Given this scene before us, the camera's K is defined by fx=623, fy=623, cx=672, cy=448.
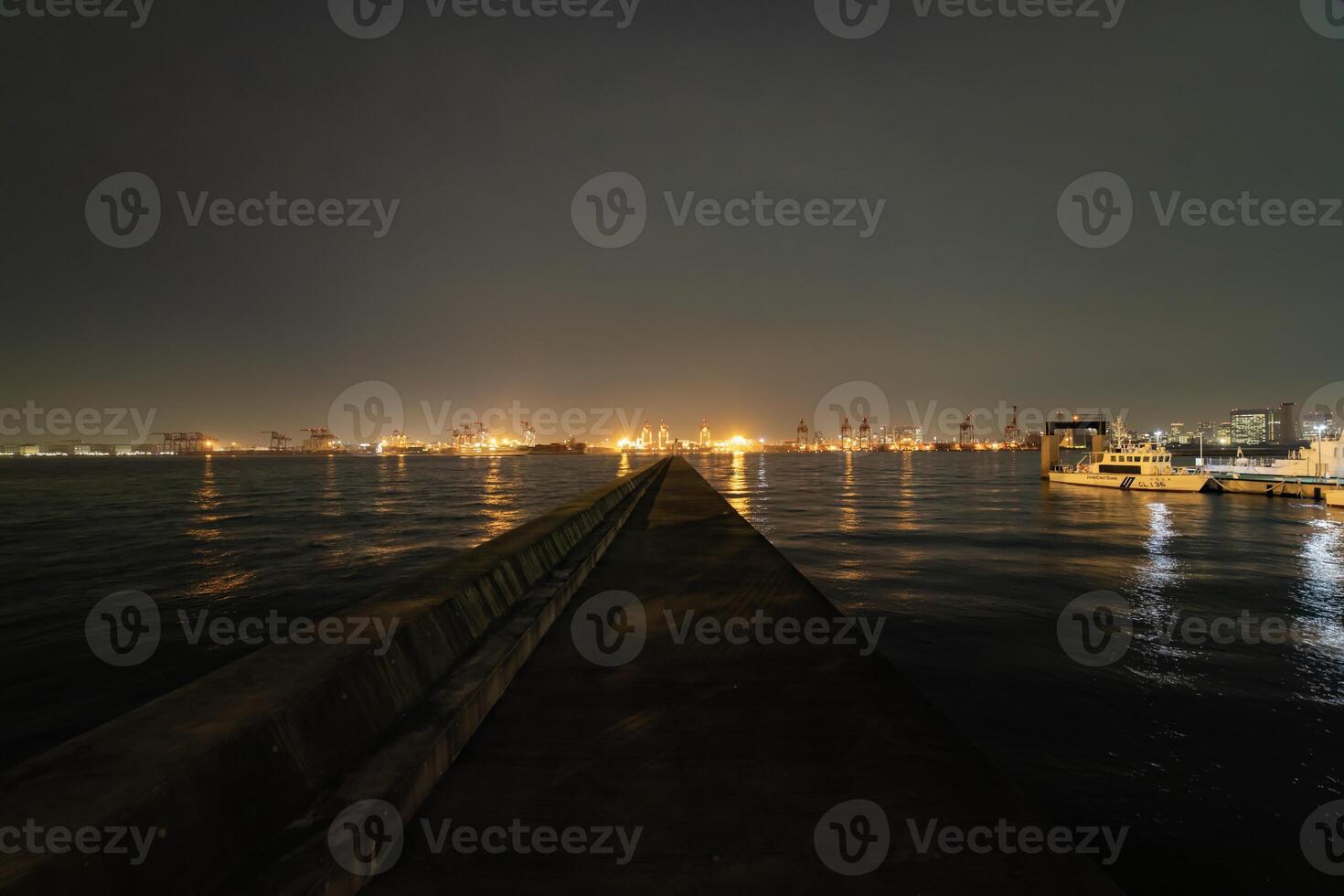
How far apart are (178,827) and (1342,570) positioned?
99.5 ft

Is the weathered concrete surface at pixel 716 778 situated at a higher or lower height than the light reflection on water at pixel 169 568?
higher

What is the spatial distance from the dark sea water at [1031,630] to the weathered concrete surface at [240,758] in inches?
184

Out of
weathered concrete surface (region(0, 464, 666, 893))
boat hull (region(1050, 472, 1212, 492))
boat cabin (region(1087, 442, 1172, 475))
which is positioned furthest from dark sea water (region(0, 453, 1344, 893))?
boat cabin (region(1087, 442, 1172, 475))

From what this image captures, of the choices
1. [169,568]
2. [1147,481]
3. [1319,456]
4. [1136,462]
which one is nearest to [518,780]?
[169,568]

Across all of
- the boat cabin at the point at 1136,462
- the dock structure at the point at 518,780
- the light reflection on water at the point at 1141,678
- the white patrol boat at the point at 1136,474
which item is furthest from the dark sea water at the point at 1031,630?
the boat cabin at the point at 1136,462

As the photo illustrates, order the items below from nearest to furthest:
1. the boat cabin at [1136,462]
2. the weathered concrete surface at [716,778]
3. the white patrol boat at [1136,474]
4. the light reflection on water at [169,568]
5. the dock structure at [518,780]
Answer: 1. the dock structure at [518,780]
2. the weathered concrete surface at [716,778]
3. the light reflection on water at [169,568]
4. the white patrol boat at [1136,474]
5. the boat cabin at [1136,462]

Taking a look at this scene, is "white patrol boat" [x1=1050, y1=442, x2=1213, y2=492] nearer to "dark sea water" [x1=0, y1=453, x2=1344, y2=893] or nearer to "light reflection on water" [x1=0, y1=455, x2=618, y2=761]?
"dark sea water" [x1=0, y1=453, x2=1344, y2=893]

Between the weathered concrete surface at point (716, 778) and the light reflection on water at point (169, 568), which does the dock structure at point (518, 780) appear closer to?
the weathered concrete surface at point (716, 778)

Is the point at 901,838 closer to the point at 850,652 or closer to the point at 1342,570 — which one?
the point at 850,652

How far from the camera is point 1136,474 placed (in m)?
64.9

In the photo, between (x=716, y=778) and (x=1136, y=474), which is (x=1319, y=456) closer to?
(x=1136, y=474)

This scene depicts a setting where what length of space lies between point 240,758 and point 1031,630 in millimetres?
12812

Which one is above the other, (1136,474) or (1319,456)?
(1319,456)

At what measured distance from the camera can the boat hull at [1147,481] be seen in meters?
60.9
